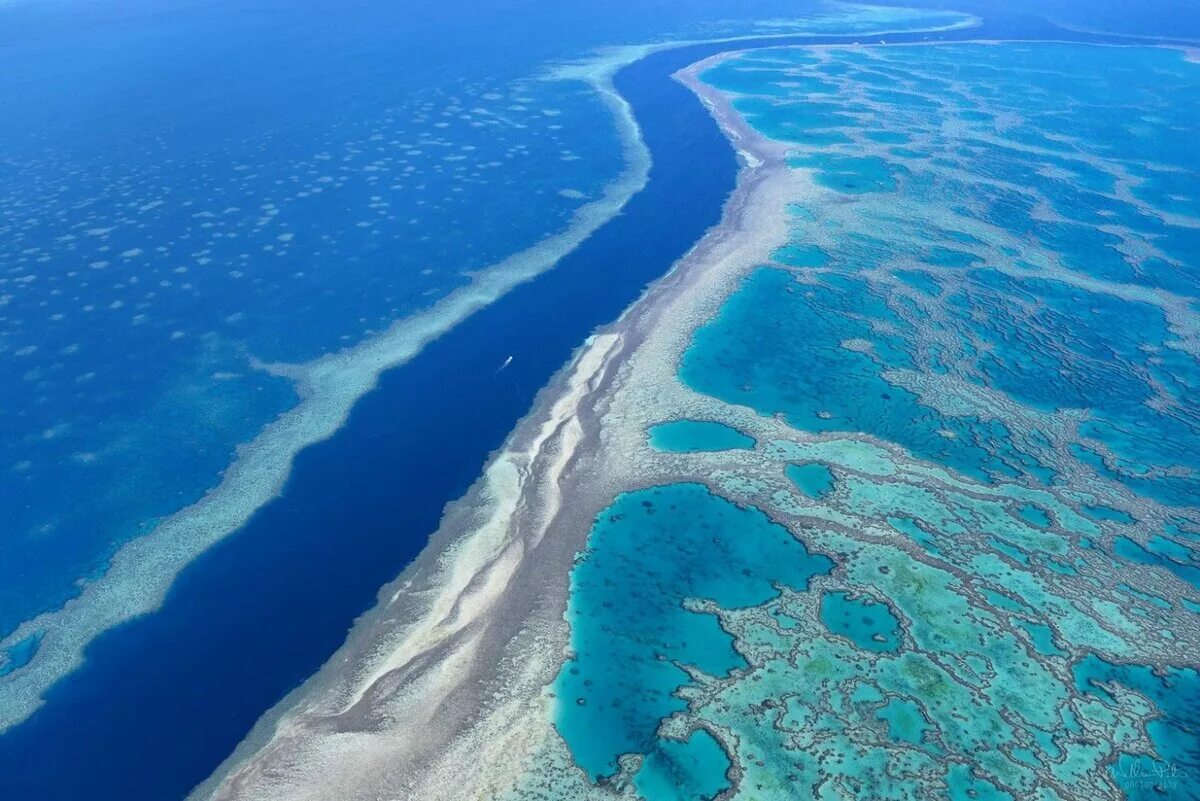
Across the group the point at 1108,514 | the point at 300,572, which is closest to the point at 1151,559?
the point at 1108,514

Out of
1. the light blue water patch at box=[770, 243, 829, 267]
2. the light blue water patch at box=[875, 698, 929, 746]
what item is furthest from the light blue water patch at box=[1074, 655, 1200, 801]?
the light blue water patch at box=[770, 243, 829, 267]

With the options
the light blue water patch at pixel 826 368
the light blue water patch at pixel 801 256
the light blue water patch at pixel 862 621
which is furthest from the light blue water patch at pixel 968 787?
the light blue water patch at pixel 801 256

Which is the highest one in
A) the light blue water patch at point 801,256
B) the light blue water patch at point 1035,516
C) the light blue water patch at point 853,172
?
the light blue water patch at point 853,172

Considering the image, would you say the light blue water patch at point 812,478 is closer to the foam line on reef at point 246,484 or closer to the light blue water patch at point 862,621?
the light blue water patch at point 862,621

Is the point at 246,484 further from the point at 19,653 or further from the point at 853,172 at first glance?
the point at 853,172

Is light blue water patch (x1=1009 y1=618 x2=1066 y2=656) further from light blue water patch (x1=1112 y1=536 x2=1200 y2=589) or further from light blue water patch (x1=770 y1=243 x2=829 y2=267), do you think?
light blue water patch (x1=770 y1=243 x2=829 y2=267)

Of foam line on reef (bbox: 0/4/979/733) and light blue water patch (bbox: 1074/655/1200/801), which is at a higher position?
foam line on reef (bbox: 0/4/979/733)
